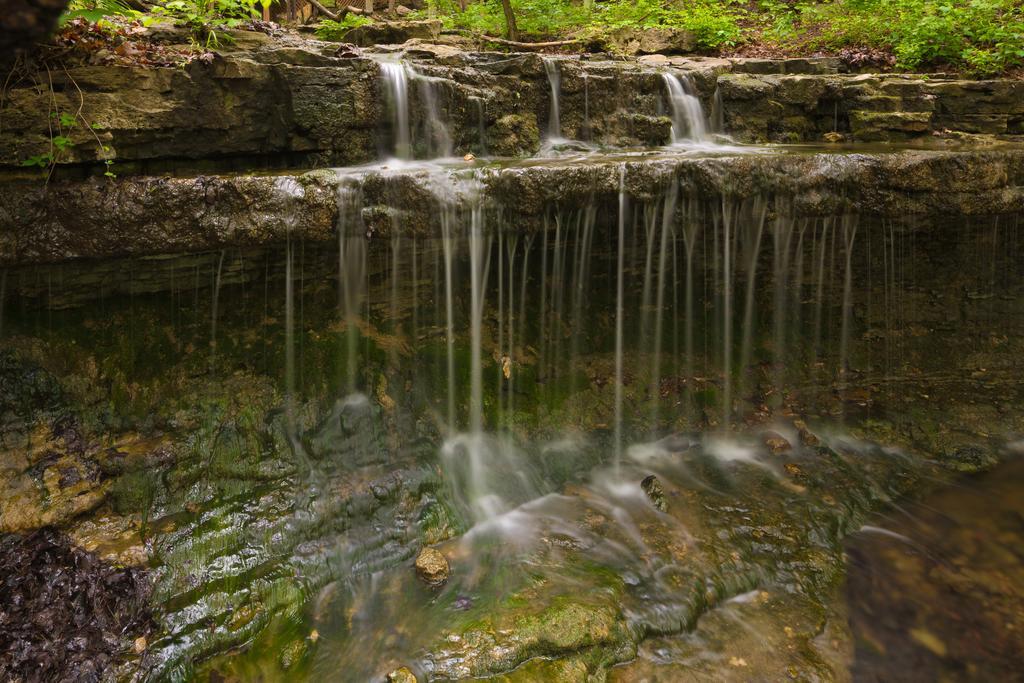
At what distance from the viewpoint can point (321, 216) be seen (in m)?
4.45

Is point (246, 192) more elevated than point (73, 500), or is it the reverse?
point (246, 192)

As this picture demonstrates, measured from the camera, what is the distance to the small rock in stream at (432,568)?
4375 mm

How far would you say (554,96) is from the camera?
6.85 metres

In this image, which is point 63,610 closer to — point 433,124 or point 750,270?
point 433,124

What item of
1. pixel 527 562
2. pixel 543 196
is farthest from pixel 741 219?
pixel 527 562

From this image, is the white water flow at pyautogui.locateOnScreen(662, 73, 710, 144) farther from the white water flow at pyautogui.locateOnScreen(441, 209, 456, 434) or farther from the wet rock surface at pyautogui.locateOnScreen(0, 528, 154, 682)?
the wet rock surface at pyautogui.locateOnScreen(0, 528, 154, 682)

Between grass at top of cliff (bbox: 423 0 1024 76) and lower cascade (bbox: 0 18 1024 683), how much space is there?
1.55 meters

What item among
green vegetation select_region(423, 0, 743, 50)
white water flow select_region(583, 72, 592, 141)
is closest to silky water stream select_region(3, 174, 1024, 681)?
white water flow select_region(583, 72, 592, 141)

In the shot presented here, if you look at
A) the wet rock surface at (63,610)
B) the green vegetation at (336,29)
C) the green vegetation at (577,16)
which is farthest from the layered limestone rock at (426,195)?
the green vegetation at (577,16)

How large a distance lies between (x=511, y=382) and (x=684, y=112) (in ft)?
13.1

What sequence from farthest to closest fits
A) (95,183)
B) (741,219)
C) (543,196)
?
(741,219) < (543,196) < (95,183)

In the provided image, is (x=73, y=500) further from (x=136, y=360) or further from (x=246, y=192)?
(x=246, y=192)

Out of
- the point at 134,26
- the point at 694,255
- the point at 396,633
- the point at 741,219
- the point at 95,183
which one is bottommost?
the point at 396,633

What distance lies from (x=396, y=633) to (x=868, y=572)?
3.46 metres
